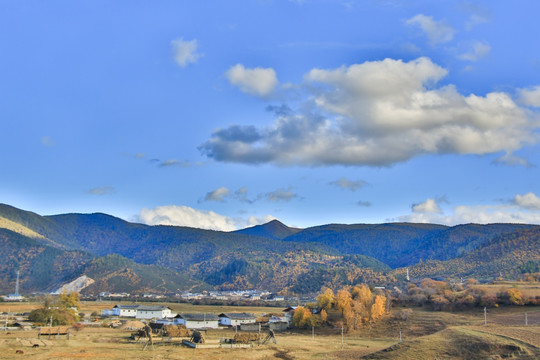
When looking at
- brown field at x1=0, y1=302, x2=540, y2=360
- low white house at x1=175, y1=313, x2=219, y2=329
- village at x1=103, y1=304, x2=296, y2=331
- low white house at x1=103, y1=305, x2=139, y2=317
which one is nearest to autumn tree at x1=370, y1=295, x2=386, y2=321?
brown field at x1=0, y1=302, x2=540, y2=360

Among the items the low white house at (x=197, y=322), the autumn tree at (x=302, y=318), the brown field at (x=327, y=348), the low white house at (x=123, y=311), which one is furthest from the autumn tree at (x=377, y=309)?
the low white house at (x=123, y=311)

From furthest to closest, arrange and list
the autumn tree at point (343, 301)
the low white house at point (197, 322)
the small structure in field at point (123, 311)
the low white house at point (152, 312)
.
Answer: the small structure in field at point (123, 311) → the low white house at point (152, 312) → the low white house at point (197, 322) → the autumn tree at point (343, 301)

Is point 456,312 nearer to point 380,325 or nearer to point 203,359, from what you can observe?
point 380,325

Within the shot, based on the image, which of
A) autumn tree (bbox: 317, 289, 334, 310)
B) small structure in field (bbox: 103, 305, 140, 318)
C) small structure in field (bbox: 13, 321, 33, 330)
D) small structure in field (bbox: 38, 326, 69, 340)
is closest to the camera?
small structure in field (bbox: 38, 326, 69, 340)

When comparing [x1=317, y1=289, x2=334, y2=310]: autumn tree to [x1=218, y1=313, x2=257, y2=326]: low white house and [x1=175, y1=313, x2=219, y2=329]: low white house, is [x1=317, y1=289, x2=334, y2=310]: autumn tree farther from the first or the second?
[x1=175, y1=313, x2=219, y2=329]: low white house

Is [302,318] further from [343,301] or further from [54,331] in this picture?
[54,331]

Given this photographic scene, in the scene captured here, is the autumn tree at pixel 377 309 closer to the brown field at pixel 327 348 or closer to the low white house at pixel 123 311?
the brown field at pixel 327 348

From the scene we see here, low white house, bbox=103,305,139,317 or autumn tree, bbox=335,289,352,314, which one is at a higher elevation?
autumn tree, bbox=335,289,352,314

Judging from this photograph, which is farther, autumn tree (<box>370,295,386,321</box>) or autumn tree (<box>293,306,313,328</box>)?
autumn tree (<box>293,306,313,328</box>)

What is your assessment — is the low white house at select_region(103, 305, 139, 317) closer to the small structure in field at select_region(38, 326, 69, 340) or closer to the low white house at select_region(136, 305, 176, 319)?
the low white house at select_region(136, 305, 176, 319)

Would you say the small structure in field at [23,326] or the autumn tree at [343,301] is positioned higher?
the autumn tree at [343,301]

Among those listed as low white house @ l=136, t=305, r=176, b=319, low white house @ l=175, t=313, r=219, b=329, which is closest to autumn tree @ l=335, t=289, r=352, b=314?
low white house @ l=175, t=313, r=219, b=329

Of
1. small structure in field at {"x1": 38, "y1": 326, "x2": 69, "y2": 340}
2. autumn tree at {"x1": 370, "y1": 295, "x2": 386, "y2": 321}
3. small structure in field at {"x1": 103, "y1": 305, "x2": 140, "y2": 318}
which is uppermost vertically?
autumn tree at {"x1": 370, "y1": 295, "x2": 386, "y2": 321}

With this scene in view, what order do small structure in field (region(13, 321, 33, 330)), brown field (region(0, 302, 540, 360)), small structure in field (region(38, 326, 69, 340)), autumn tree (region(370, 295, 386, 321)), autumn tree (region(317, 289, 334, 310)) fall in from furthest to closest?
1. autumn tree (region(317, 289, 334, 310))
2. autumn tree (region(370, 295, 386, 321))
3. small structure in field (region(13, 321, 33, 330))
4. small structure in field (region(38, 326, 69, 340))
5. brown field (region(0, 302, 540, 360))
